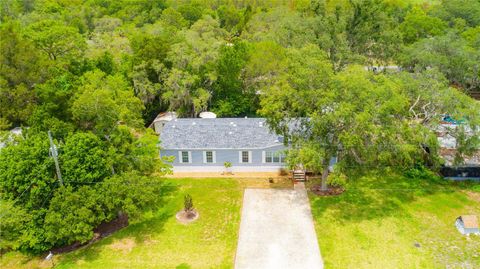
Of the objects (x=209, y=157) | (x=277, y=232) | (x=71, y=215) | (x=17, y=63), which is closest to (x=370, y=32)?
(x=209, y=157)

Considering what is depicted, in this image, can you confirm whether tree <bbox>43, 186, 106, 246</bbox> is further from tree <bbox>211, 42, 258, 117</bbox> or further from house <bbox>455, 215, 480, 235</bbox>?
house <bbox>455, 215, 480, 235</bbox>

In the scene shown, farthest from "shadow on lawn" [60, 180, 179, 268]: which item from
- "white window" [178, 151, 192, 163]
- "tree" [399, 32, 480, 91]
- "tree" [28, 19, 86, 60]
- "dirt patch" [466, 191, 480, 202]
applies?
"tree" [399, 32, 480, 91]

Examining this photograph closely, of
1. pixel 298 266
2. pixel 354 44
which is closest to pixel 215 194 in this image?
pixel 298 266

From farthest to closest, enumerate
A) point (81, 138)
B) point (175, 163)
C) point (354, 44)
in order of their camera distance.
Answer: point (354, 44) → point (175, 163) → point (81, 138)

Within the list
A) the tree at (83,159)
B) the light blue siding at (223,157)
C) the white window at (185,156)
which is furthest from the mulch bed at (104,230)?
the white window at (185,156)

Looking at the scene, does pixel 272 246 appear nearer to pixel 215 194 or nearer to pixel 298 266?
pixel 298 266
